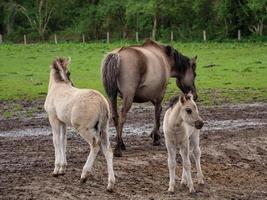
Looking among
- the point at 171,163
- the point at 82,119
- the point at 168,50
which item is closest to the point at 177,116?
the point at 171,163

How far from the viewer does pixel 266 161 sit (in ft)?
45.5

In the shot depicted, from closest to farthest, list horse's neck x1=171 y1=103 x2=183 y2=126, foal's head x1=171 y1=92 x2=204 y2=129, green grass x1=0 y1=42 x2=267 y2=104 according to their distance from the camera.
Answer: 1. foal's head x1=171 y1=92 x2=204 y2=129
2. horse's neck x1=171 y1=103 x2=183 y2=126
3. green grass x1=0 y1=42 x2=267 y2=104

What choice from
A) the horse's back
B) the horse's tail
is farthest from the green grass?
the horse's tail

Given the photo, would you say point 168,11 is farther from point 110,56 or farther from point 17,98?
point 110,56

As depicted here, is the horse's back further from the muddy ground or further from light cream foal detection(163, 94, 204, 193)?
light cream foal detection(163, 94, 204, 193)

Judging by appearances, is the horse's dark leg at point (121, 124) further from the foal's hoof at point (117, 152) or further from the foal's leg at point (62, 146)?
the foal's leg at point (62, 146)

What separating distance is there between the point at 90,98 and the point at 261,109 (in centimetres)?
1080

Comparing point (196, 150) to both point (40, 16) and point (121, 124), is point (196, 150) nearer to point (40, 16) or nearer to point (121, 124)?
point (121, 124)

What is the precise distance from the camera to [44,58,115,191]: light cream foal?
406 inches

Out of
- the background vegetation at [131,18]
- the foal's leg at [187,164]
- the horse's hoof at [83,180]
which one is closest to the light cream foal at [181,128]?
the foal's leg at [187,164]

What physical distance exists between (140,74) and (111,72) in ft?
2.72

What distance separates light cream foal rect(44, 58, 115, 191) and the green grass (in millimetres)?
11313

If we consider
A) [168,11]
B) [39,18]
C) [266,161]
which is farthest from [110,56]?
[39,18]

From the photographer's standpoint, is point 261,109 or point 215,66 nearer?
point 261,109
